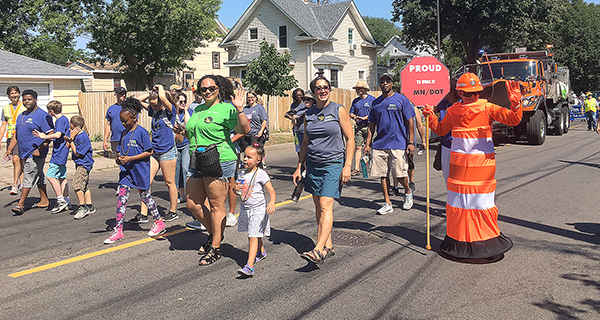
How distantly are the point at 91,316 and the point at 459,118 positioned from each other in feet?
13.2

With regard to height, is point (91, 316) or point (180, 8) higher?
point (180, 8)

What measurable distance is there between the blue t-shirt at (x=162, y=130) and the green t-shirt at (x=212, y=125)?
1.82 m

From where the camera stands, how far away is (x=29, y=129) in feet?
26.9

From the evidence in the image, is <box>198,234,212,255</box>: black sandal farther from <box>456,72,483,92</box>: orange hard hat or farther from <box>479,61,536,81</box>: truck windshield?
<box>479,61,536,81</box>: truck windshield

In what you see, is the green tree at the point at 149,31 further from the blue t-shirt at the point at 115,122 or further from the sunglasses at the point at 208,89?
the sunglasses at the point at 208,89

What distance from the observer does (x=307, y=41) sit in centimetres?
3700

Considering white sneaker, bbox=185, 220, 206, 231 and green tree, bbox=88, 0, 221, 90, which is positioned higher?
green tree, bbox=88, 0, 221, 90

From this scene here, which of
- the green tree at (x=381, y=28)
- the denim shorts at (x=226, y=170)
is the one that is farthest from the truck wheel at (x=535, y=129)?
the green tree at (x=381, y=28)

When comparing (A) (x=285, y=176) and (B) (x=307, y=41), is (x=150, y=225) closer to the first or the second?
(A) (x=285, y=176)

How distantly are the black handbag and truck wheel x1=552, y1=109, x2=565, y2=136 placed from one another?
66.8 ft

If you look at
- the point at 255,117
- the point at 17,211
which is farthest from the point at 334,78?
the point at 17,211

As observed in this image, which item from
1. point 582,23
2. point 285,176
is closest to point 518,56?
point 285,176

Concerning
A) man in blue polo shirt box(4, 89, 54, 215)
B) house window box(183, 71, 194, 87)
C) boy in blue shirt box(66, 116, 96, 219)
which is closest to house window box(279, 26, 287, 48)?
house window box(183, 71, 194, 87)

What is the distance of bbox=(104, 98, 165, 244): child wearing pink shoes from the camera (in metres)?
6.45
